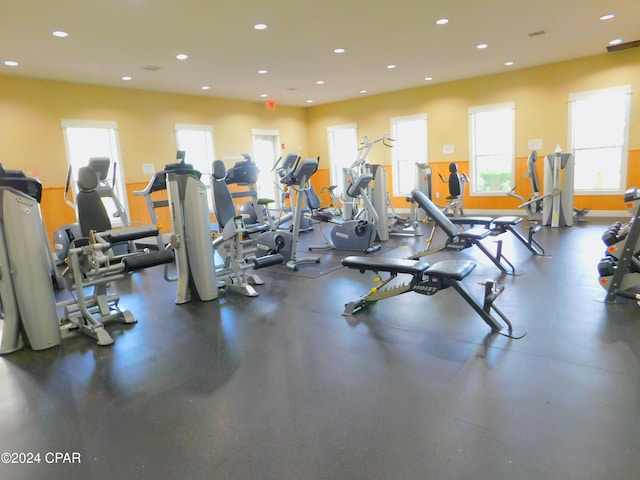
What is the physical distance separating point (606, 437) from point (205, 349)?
2.38 m

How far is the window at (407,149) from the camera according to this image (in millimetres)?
10047

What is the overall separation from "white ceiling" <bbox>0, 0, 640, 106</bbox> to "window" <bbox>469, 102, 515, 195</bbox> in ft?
3.26

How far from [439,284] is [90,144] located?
7241 millimetres

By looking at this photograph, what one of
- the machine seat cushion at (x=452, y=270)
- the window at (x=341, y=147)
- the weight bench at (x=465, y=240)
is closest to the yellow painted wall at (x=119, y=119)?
the window at (x=341, y=147)

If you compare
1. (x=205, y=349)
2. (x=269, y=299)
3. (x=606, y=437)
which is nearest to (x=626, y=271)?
(x=606, y=437)

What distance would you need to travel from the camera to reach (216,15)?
4.62m

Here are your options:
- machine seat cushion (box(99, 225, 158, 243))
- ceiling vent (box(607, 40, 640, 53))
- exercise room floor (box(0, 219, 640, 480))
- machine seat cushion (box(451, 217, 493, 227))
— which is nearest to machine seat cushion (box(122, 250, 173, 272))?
machine seat cushion (box(99, 225, 158, 243))

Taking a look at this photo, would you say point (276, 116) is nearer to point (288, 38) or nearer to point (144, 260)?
point (288, 38)

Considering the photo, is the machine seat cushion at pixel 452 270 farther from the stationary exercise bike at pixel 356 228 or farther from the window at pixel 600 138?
the window at pixel 600 138

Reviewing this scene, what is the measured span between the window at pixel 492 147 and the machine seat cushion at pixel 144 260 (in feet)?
25.9

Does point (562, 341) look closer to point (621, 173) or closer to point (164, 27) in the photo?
point (164, 27)

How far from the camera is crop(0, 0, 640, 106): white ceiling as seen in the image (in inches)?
176

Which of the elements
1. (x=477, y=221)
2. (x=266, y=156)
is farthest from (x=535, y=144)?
(x=266, y=156)

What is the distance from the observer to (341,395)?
2.23m
